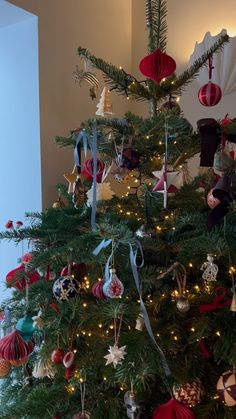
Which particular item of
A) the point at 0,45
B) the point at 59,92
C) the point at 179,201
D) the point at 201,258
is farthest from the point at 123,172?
the point at 0,45

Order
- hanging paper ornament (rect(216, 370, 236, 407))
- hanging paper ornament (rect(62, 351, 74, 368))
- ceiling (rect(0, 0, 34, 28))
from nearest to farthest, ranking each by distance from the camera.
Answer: hanging paper ornament (rect(216, 370, 236, 407)) → hanging paper ornament (rect(62, 351, 74, 368)) → ceiling (rect(0, 0, 34, 28))

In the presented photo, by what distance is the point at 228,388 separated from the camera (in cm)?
70

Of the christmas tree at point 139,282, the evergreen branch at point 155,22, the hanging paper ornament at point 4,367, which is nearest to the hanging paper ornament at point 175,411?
the christmas tree at point 139,282

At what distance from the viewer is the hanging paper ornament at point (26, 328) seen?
0.90 m

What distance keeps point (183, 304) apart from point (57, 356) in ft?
1.03

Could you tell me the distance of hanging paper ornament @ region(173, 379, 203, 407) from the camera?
29.2 inches

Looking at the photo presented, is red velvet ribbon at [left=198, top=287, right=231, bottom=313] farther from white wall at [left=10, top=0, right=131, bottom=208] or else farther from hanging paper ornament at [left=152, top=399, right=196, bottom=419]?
white wall at [left=10, top=0, right=131, bottom=208]

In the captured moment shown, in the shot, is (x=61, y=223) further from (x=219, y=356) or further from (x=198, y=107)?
(x=198, y=107)

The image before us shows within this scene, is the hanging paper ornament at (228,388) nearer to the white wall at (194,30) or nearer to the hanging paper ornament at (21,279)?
the hanging paper ornament at (21,279)

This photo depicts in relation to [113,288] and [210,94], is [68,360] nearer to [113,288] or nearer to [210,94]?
[113,288]

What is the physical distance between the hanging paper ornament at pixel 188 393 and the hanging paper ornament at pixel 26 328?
13.2 inches

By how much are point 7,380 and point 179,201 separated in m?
0.67

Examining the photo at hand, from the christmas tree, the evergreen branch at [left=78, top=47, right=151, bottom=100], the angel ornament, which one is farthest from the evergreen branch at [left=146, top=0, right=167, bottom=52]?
the angel ornament

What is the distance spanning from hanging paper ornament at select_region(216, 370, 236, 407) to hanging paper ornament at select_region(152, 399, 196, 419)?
6cm
